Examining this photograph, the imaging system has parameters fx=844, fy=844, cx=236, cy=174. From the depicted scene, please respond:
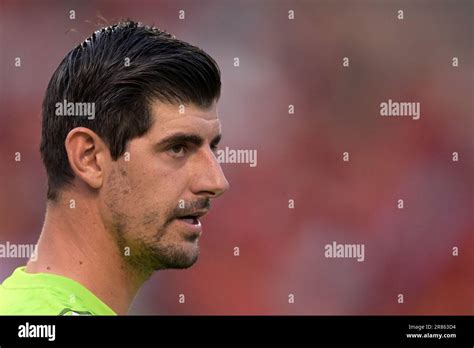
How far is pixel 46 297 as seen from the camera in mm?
2289

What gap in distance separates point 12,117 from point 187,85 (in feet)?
16.4

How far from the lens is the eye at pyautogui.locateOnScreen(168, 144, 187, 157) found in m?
2.55

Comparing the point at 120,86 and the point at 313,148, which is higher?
the point at 313,148

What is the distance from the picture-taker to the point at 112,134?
2.52 meters

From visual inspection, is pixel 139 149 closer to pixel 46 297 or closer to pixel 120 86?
pixel 120 86

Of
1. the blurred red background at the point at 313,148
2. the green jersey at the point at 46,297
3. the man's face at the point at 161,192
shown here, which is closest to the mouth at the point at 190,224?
the man's face at the point at 161,192

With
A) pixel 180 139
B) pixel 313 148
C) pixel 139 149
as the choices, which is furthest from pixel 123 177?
pixel 313 148

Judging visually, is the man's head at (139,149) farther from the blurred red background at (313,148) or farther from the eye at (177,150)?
the blurred red background at (313,148)

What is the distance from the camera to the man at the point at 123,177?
2.50 metres

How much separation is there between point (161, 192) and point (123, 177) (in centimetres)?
12

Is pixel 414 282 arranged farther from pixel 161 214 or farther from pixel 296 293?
pixel 161 214

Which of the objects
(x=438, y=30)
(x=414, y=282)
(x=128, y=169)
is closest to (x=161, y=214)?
(x=128, y=169)

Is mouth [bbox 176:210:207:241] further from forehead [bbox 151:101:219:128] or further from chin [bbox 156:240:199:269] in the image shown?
forehead [bbox 151:101:219:128]
